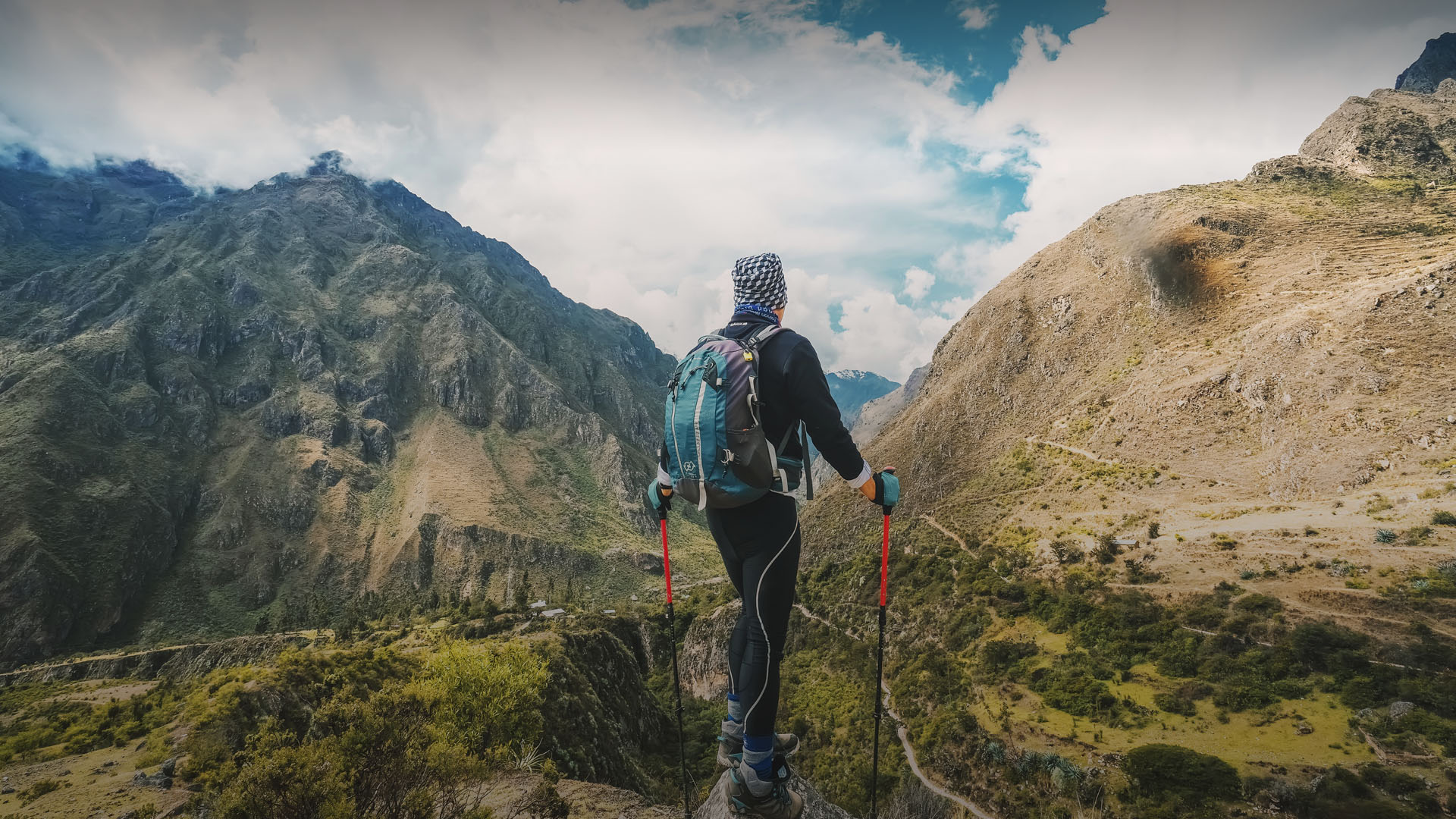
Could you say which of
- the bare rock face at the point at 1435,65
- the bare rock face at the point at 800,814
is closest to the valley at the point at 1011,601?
the bare rock face at the point at 800,814

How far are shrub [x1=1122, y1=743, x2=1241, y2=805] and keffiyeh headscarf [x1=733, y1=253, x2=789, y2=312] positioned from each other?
35862mm

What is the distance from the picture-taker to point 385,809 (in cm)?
A: 735

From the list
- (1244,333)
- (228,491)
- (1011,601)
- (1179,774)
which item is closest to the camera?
(1179,774)

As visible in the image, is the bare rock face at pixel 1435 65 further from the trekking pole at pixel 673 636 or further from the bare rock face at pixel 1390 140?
the trekking pole at pixel 673 636

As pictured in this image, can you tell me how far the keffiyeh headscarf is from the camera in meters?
5.53

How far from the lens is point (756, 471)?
15.5ft

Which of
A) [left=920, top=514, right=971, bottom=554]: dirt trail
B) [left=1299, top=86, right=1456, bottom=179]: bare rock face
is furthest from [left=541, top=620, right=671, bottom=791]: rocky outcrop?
[left=1299, top=86, right=1456, bottom=179]: bare rock face

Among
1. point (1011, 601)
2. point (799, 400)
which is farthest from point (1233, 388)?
point (799, 400)

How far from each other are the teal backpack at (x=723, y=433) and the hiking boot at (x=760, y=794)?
8.50 feet

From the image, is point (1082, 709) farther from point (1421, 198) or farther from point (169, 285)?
point (169, 285)

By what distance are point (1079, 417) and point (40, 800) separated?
8784 cm

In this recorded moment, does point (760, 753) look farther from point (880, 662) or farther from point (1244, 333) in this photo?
point (1244, 333)

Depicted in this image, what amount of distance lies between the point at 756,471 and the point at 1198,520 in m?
65.8

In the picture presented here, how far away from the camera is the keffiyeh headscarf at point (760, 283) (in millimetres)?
5527
